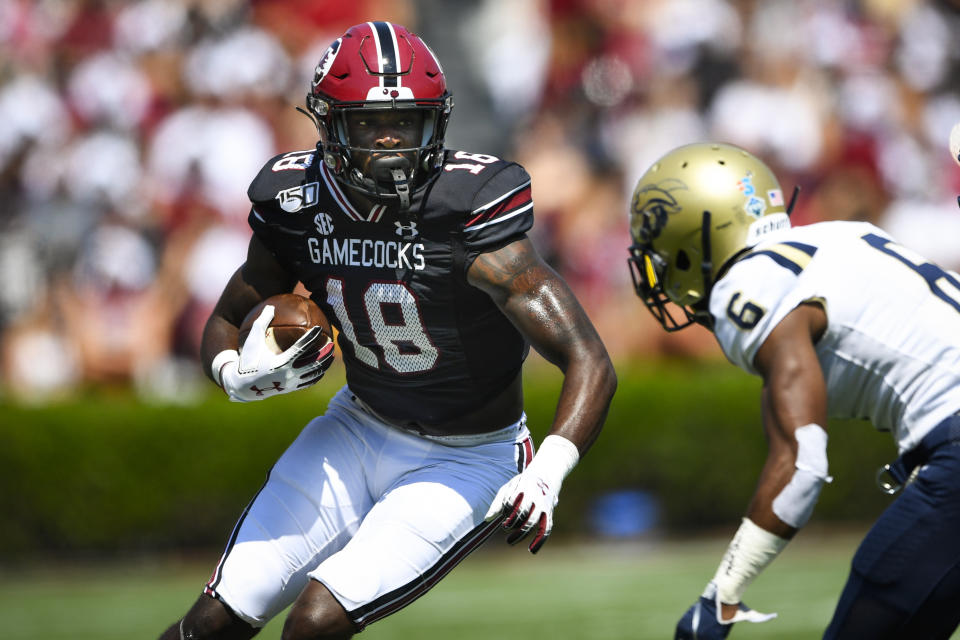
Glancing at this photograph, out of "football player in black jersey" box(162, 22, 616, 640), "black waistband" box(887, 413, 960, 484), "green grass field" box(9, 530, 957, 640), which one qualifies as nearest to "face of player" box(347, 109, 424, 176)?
"football player in black jersey" box(162, 22, 616, 640)

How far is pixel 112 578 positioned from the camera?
26.8 feet

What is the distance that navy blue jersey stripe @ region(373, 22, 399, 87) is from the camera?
377cm

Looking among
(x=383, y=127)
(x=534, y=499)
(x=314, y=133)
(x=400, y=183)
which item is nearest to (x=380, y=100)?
(x=383, y=127)

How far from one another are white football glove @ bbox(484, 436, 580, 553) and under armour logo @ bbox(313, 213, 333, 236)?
3.16 ft

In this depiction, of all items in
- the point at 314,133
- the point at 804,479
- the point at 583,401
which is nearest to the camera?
the point at 804,479

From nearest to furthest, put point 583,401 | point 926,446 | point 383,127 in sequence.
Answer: point 926,446 < point 583,401 < point 383,127

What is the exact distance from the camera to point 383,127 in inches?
150

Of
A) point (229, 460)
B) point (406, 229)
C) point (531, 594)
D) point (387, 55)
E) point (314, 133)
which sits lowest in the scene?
point (531, 594)

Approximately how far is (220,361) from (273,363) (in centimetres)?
35

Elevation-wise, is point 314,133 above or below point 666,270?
below

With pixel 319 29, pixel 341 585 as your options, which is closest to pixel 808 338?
pixel 341 585

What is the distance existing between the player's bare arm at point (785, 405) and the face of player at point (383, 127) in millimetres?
1259

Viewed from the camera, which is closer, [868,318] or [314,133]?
[868,318]

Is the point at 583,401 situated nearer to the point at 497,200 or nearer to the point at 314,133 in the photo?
the point at 497,200
